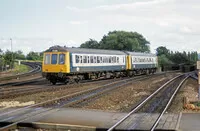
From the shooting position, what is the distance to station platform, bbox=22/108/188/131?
31.8 feet

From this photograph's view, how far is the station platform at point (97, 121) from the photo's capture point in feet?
31.8

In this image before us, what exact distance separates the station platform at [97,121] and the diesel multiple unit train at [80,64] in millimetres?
15107

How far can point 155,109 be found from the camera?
14398mm

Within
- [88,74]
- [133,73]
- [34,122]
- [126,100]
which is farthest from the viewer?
[133,73]

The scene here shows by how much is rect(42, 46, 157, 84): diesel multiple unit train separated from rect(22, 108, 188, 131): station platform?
15.1 metres

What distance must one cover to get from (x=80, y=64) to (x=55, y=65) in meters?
2.16

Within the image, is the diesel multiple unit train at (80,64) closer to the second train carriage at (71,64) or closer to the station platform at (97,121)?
the second train carriage at (71,64)

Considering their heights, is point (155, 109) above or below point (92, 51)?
below

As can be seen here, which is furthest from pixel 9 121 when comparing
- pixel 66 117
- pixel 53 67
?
pixel 53 67

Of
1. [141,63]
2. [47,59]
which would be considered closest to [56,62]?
[47,59]

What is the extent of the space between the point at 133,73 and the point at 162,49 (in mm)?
80467

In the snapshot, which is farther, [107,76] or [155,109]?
[107,76]

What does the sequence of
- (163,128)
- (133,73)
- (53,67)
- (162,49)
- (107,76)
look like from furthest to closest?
(162,49), (133,73), (107,76), (53,67), (163,128)

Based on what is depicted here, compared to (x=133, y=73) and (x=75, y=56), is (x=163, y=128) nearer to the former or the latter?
(x=75, y=56)
